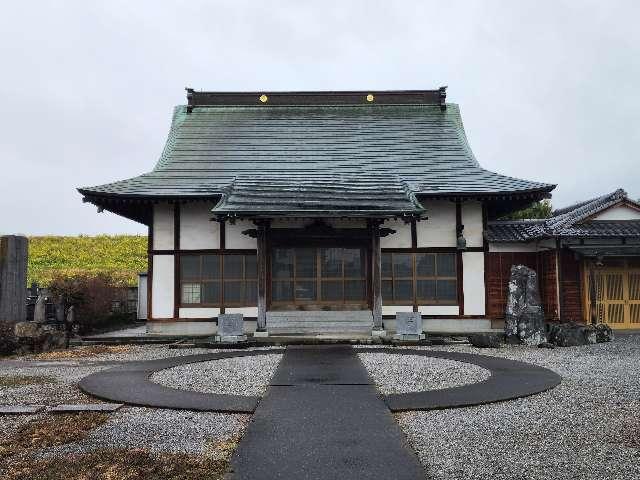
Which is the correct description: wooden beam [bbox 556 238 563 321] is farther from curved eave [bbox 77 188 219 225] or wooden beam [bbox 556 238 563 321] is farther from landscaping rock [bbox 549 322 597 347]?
curved eave [bbox 77 188 219 225]

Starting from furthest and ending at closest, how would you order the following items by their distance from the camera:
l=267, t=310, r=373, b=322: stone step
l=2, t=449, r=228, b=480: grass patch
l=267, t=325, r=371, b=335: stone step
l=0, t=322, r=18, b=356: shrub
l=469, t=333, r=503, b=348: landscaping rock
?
l=267, t=310, r=373, b=322: stone step, l=267, t=325, r=371, b=335: stone step, l=469, t=333, r=503, b=348: landscaping rock, l=0, t=322, r=18, b=356: shrub, l=2, t=449, r=228, b=480: grass patch

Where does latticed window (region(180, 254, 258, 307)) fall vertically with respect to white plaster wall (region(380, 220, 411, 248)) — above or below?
below

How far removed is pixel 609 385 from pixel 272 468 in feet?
19.5

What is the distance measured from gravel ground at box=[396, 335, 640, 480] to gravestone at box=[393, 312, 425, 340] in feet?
18.3

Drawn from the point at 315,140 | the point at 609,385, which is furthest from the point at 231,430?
the point at 315,140

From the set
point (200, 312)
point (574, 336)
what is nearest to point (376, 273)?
point (574, 336)

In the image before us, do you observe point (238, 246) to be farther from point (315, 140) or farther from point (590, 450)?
point (590, 450)

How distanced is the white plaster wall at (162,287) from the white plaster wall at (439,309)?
7.63 metres

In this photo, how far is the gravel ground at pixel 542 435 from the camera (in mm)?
4129

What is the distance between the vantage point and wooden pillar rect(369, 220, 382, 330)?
13828 mm

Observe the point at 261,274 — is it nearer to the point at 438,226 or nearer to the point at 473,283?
the point at 438,226

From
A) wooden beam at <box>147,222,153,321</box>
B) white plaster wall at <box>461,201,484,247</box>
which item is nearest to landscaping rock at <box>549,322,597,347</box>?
white plaster wall at <box>461,201,484,247</box>

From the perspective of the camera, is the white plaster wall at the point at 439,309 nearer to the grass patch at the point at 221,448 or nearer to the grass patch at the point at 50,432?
the grass patch at the point at 50,432

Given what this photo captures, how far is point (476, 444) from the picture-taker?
15.6 ft
